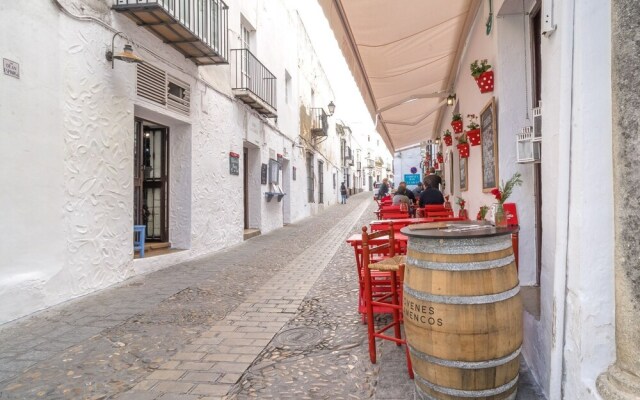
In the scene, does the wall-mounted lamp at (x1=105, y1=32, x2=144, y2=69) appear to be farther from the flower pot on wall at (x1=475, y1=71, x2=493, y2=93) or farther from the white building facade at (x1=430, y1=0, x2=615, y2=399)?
the white building facade at (x1=430, y1=0, x2=615, y2=399)

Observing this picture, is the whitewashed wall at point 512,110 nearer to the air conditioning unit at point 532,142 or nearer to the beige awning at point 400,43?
the air conditioning unit at point 532,142

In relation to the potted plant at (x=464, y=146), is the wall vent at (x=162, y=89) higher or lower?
higher

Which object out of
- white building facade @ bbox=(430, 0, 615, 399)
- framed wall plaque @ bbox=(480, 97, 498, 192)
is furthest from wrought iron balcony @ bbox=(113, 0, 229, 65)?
white building facade @ bbox=(430, 0, 615, 399)

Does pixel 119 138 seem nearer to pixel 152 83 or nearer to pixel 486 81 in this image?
pixel 152 83

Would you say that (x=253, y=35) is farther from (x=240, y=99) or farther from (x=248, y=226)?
(x=248, y=226)

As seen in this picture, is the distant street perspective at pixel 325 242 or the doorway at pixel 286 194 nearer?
the distant street perspective at pixel 325 242

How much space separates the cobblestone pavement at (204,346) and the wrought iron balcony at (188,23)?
3.69 meters

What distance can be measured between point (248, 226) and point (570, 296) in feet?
32.4

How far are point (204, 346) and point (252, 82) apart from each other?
25.5 ft

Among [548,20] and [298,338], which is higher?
[548,20]

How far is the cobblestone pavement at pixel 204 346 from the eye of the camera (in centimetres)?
264

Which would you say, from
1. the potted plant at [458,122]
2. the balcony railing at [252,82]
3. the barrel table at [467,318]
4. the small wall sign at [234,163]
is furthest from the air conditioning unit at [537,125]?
the balcony railing at [252,82]

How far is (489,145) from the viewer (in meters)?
4.13

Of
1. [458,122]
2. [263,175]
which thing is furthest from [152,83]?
[263,175]
